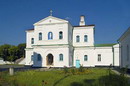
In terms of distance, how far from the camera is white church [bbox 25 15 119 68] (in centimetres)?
3250

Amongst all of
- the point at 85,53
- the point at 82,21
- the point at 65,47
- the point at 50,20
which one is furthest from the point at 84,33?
the point at 50,20

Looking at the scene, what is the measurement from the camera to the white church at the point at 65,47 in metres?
32.5

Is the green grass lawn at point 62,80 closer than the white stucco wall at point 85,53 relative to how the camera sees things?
Yes

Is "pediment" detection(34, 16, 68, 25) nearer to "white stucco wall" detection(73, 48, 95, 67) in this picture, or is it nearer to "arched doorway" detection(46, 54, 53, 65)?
"arched doorway" detection(46, 54, 53, 65)

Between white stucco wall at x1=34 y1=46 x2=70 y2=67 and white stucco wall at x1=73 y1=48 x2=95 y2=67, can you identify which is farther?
white stucco wall at x1=73 y1=48 x2=95 y2=67

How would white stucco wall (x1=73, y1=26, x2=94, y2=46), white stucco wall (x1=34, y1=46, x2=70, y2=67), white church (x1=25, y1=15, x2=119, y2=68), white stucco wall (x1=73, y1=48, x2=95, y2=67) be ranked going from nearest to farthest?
white stucco wall (x1=34, y1=46, x2=70, y2=67) < white church (x1=25, y1=15, x2=119, y2=68) < white stucco wall (x1=73, y1=48, x2=95, y2=67) < white stucco wall (x1=73, y1=26, x2=94, y2=46)

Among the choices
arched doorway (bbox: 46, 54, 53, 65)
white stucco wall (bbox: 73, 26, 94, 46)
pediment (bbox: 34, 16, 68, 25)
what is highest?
pediment (bbox: 34, 16, 68, 25)

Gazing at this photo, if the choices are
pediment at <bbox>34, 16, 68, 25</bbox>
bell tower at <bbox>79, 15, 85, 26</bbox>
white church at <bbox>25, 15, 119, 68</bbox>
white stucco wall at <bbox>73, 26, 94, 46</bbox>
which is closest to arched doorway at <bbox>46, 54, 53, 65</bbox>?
white church at <bbox>25, 15, 119, 68</bbox>

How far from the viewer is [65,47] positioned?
31984 millimetres

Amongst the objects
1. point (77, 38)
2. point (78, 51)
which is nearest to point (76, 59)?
point (78, 51)

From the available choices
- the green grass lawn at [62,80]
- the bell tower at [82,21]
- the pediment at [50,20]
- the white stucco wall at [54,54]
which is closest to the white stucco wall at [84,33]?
the bell tower at [82,21]

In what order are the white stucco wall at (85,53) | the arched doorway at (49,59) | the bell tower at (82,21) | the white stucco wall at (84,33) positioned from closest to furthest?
the arched doorway at (49,59) → the white stucco wall at (85,53) → the white stucco wall at (84,33) → the bell tower at (82,21)

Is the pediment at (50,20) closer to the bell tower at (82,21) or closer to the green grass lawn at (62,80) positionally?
the bell tower at (82,21)

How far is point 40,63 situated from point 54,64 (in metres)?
2.86
